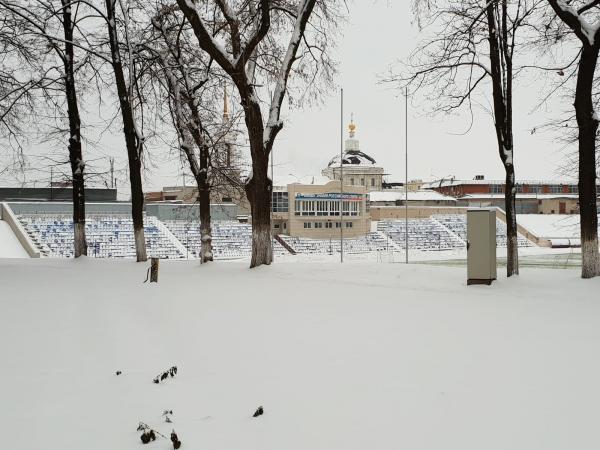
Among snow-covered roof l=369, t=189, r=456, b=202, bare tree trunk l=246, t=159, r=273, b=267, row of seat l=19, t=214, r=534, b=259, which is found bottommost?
row of seat l=19, t=214, r=534, b=259

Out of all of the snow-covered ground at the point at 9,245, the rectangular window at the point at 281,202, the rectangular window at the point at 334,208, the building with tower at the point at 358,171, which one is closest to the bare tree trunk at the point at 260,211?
the snow-covered ground at the point at 9,245

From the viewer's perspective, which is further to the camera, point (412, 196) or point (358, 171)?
point (358, 171)

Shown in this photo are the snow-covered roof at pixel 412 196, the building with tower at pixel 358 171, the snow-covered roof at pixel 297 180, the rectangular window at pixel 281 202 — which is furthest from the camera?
the building with tower at pixel 358 171

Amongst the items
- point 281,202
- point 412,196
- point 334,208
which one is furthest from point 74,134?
point 412,196

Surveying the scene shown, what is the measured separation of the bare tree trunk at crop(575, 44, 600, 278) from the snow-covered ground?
36.4 m

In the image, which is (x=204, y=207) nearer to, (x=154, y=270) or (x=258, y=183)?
(x=258, y=183)

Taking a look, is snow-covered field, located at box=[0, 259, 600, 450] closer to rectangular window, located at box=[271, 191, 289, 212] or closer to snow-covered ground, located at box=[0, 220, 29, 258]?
snow-covered ground, located at box=[0, 220, 29, 258]

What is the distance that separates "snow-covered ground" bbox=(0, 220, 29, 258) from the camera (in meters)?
37.6

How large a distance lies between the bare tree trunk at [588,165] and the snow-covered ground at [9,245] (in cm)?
3644

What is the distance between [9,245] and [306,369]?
40.5m

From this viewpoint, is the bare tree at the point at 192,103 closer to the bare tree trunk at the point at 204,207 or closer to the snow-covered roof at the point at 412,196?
the bare tree trunk at the point at 204,207

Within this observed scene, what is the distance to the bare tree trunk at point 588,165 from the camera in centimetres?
1076

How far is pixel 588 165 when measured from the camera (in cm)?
1086

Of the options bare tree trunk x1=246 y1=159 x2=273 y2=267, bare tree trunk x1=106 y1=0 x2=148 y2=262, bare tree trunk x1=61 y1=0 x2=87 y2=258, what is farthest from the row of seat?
bare tree trunk x1=246 y1=159 x2=273 y2=267
